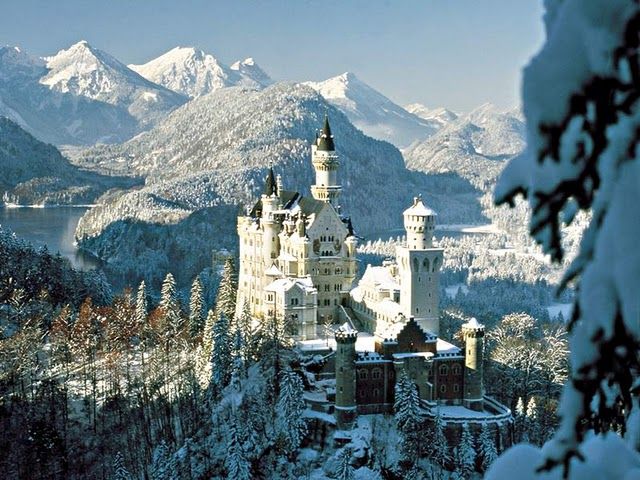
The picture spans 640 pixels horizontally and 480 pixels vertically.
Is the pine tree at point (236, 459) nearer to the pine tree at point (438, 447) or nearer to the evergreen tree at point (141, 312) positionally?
the pine tree at point (438, 447)

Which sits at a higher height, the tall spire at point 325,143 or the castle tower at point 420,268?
the tall spire at point 325,143

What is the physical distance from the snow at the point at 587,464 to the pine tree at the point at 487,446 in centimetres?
5535

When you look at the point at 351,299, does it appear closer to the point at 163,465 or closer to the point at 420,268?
the point at 420,268

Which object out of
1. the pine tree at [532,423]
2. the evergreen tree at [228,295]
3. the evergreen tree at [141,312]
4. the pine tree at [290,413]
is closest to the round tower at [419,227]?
the pine tree at [290,413]

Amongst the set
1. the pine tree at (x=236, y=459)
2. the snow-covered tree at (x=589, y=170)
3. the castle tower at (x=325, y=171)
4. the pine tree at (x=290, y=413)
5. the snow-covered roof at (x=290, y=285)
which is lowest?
the pine tree at (x=236, y=459)

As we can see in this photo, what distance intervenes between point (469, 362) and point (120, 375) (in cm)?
3825

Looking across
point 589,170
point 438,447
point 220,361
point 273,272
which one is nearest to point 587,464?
point 589,170

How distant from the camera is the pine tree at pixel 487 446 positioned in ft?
192

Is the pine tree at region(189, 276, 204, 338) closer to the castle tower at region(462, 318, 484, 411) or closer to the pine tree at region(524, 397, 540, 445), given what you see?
the castle tower at region(462, 318, 484, 411)

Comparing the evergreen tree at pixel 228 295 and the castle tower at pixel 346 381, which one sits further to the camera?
the evergreen tree at pixel 228 295

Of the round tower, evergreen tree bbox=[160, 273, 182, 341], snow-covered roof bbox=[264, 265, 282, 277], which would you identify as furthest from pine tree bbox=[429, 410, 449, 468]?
evergreen tree bbox=[160, 273, 182, 341]

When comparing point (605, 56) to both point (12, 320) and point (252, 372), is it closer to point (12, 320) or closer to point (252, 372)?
point (252, 372)

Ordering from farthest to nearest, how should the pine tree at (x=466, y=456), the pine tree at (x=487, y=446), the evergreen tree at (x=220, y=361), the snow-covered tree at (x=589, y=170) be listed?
1. the evergreen tree at (x=220, y=361)
2. the pine tree at (x=487, y=446)
3. the pine tree at (x=466, y=456)
4. the snow-covered tree at (x=589, y=170)

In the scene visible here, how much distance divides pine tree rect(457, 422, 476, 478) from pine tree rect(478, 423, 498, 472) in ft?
2.57
